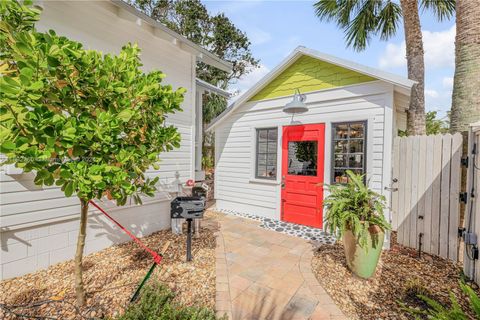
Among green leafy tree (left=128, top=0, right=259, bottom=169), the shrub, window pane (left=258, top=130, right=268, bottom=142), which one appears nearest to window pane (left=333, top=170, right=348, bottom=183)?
window pane (left=258, top=130, right=268, bottom=142)

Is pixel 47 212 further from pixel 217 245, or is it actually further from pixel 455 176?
pixel 455 176

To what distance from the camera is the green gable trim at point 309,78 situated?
14.7ft

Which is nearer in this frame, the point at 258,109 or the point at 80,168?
the point at 80,168

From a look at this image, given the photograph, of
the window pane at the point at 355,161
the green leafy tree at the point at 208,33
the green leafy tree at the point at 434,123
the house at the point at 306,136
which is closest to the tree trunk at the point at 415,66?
the house at the point at 306,136

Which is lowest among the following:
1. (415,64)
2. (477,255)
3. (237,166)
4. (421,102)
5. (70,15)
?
(477,255)

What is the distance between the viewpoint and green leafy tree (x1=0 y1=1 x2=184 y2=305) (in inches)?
59.2

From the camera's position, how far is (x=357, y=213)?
296 centimetres

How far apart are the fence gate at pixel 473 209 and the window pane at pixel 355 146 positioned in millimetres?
1508

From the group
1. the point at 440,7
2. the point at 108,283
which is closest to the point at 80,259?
the point at 108,283

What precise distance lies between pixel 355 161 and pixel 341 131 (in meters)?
0.68

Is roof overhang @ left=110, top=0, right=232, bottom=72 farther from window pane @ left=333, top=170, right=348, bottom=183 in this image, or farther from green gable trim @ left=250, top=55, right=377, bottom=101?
window pane @ left=333, top=170, right=348, bottom=183

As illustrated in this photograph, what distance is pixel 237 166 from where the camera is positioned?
6.24 meters

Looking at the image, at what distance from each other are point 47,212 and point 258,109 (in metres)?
4.65

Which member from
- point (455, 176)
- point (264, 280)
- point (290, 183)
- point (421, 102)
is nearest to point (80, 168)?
point (264, 280)
